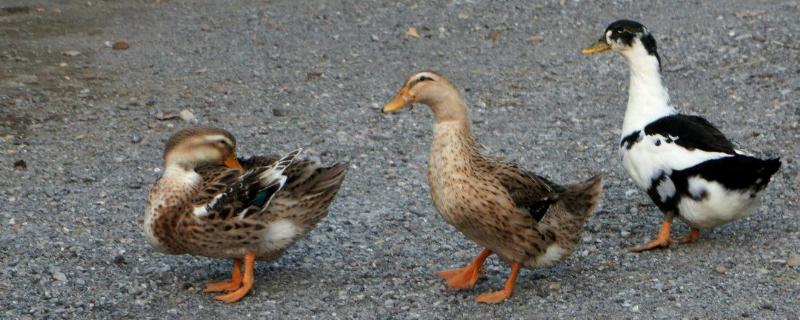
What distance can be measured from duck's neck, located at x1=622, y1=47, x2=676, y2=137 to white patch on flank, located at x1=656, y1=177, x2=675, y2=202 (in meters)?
0.47

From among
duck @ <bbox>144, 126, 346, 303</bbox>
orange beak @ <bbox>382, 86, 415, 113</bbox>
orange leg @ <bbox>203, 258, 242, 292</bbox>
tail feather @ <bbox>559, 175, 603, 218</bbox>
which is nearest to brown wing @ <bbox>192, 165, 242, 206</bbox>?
duck @ <bbox>144, 126, 346, 303</bbox>

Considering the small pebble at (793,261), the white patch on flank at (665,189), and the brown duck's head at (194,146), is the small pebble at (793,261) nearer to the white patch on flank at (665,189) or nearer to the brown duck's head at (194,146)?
the white patch on flank at (665,189)

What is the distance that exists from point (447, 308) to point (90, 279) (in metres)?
1.99

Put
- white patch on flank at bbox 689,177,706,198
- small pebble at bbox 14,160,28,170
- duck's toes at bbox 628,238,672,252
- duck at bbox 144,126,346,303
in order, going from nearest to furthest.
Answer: duck at bbox 144,126,346,303 < white patch on flank at bbox 689,177,706,198 < duck's toes at bbox 628,238,672,252 < small pebble at bbox 14,160,28,170

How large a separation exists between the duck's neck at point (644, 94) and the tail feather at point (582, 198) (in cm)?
81

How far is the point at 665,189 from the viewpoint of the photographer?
22.8 ft

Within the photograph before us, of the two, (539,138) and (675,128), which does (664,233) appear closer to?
(675,128)

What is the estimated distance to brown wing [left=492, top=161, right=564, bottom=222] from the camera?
625cm

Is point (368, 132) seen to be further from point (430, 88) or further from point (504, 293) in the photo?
point (504, 293)

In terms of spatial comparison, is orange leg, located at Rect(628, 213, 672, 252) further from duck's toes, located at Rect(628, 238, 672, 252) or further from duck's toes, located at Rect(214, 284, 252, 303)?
duck's toes, located at Rect(214, 284, 252, 303)

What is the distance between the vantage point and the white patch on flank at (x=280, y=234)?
640 cm

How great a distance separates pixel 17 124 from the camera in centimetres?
941

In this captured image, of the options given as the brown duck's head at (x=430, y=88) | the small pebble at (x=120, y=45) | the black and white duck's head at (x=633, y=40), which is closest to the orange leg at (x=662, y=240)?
the black and white duck's head at (x=633, y=40)

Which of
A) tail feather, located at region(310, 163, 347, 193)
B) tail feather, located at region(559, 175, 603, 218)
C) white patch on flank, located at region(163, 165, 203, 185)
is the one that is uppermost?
tail feather, located at region(559, 175, 603, 218)
